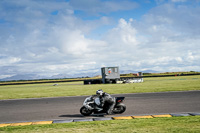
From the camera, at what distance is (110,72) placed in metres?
42.9

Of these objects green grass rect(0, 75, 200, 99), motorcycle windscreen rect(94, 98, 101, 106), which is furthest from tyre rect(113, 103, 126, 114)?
green grass rect(0, 75, 200, 99)

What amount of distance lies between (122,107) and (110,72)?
1309 inches

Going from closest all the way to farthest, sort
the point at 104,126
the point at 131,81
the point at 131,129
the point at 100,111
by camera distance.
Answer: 1. the point at 131,129
2. the point at 104,126
3. the point at 100,111
4. the point at 131,81

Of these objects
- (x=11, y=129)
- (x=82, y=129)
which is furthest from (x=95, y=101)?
(x=11, y=129)

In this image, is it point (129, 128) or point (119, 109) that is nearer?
point (129, 128)

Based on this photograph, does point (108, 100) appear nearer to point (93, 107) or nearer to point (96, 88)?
point (93, 107)

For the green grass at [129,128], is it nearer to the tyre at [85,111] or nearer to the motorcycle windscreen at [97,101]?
the motorcycle windscreen at [97,101]

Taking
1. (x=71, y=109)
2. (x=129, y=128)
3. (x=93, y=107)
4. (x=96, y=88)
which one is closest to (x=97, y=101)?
(x=93, y=107)

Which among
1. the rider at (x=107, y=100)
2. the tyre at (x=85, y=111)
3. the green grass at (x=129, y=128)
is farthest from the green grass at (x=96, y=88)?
the green grass at (x=129, y=128)

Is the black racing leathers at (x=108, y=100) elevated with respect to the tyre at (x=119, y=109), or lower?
elevated

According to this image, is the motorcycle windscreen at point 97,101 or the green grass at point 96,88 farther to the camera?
the green grass at point 96,88

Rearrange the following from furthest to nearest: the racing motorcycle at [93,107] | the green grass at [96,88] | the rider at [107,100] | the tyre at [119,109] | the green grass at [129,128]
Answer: the green grass at [96,88], the tyre at [119,109], the racing motorcycle at [93,107], the rider at [107,100], the green grass at [129,128]

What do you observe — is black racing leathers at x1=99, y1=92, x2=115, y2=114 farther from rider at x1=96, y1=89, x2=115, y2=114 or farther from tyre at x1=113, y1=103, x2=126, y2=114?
Result: tyre at x1=113, y1=103, x2=126, y2=114

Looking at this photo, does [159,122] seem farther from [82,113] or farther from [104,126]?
[82,113]
